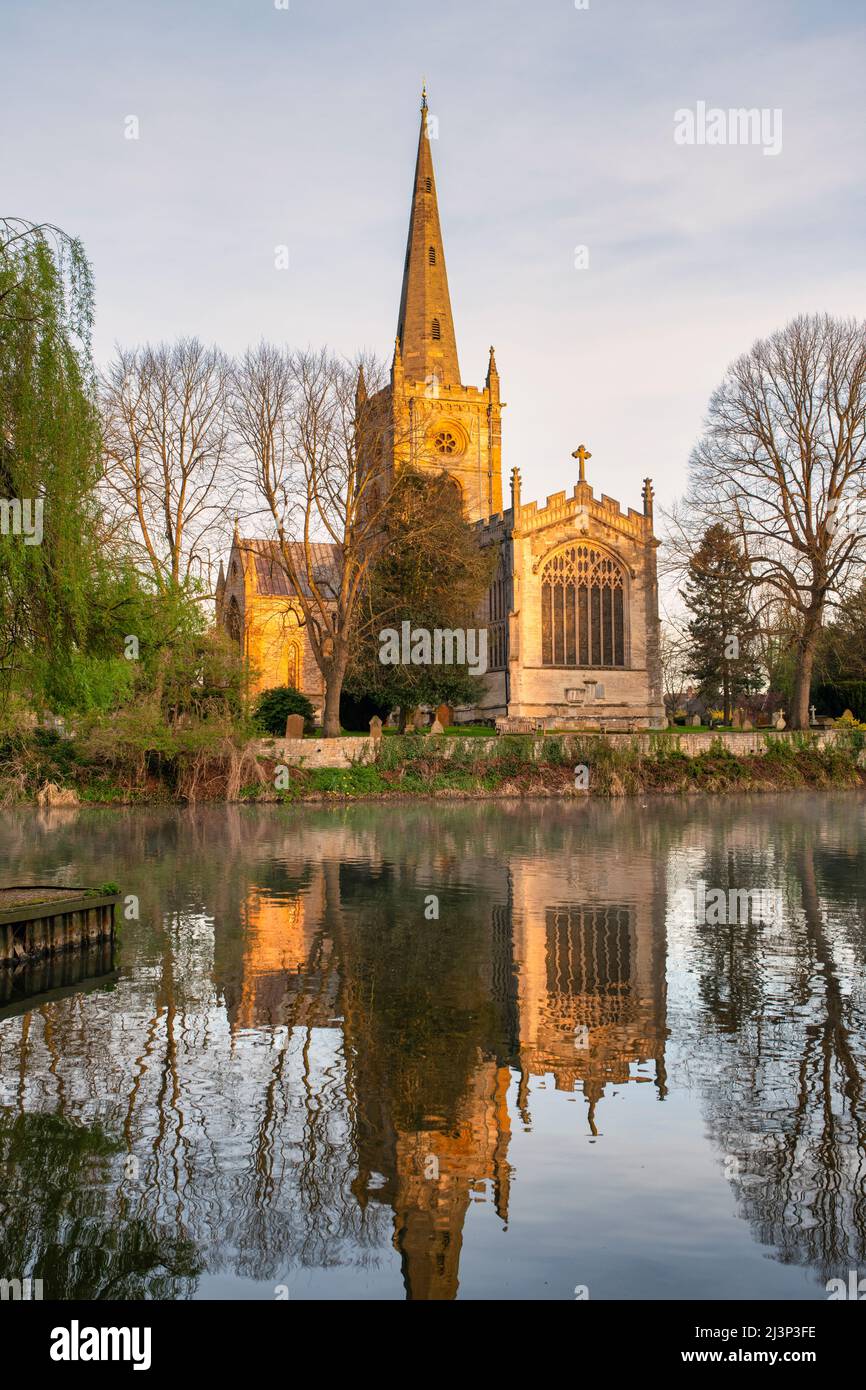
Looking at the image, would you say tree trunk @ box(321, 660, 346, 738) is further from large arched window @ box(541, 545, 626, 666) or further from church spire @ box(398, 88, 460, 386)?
church spire @ box(398, 88, 460, 386)

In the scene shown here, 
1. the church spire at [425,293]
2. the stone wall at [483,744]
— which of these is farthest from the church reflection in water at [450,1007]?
the church spire at [425,293]

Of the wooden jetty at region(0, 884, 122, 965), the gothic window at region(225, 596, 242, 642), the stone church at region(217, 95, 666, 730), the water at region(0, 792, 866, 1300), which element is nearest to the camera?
the water at region(0, 792, 866, 1300)

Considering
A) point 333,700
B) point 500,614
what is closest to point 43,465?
point 333,700

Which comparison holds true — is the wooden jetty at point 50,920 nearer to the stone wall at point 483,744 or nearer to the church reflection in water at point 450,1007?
the church reflection in water at point 450,1007

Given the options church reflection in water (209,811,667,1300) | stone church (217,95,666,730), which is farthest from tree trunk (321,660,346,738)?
church reflection in water (209,811,667,1300)

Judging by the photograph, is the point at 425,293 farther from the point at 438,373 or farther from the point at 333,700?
the point at 333,700

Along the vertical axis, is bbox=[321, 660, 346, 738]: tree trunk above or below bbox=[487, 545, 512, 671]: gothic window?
below

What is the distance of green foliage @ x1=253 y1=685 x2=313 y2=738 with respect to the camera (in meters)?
44.3

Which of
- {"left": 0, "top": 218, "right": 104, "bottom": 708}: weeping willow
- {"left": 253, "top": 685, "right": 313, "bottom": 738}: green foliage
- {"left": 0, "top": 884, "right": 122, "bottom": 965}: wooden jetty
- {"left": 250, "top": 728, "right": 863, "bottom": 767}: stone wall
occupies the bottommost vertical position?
{"left": 0, "top": 884, "right": 122, "bottom": 965}: wooden jetty

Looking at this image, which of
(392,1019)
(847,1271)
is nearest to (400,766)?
(392,1019)

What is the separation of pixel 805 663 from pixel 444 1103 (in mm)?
38086

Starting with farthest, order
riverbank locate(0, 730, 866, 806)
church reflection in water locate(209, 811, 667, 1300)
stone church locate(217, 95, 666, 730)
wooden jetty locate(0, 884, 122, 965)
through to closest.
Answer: stone church locate(217, 95, 666, 730)
riverbank locate(0, 730, 866, 806)
wooden jetty locate(0, 884, 122, 965)
church reflection in water locate(209, 811, 667, 1300)

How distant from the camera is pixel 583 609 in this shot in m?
54.0

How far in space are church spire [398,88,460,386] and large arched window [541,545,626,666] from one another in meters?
17.8
